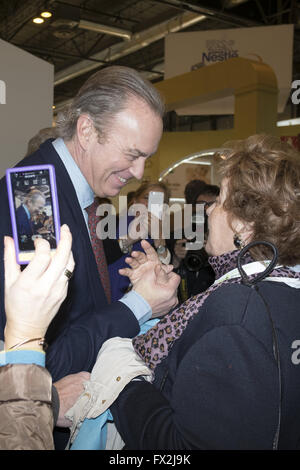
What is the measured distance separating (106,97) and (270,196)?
30.2 inches

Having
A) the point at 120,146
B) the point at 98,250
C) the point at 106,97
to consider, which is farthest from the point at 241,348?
the point at 106,97

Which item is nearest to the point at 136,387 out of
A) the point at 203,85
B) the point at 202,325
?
the point at 202,325

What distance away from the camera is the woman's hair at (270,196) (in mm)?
1372

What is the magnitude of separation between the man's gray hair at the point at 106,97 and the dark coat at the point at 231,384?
93 centimetres

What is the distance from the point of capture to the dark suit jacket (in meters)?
1.42

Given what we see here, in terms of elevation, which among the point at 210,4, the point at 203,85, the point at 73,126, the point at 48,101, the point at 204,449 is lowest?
the point at 204,449

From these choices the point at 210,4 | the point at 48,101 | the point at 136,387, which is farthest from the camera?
the point at 210,4

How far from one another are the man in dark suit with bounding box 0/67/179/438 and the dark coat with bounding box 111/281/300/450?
310 millimetres

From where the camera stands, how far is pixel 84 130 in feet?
5.96

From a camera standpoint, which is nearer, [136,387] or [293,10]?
[136,387]

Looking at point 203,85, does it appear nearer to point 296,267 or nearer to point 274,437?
point 296,267

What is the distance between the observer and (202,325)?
1147 millimetres
